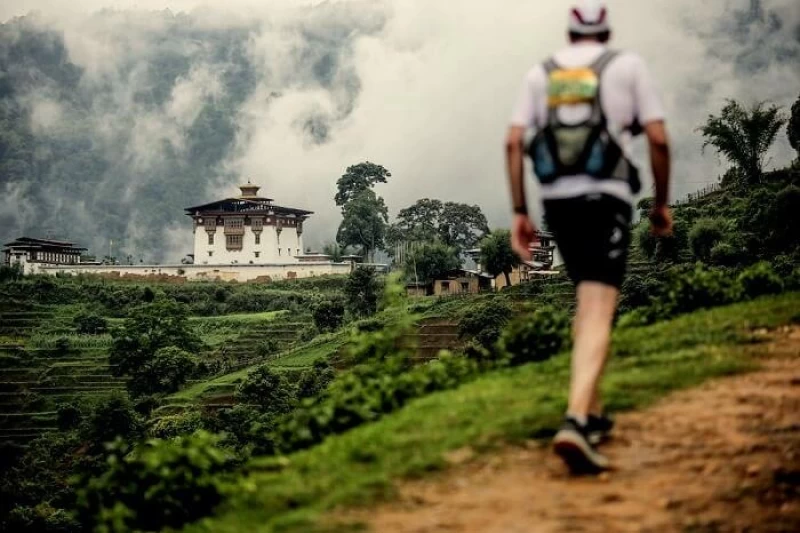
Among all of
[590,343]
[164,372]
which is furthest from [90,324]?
[590,343]

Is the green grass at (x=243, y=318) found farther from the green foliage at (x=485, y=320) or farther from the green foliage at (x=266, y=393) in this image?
the green foliage at (x=485, y=320)

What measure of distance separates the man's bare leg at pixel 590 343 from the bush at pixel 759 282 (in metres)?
3.41

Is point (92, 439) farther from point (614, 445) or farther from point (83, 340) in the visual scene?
point (614, 445)

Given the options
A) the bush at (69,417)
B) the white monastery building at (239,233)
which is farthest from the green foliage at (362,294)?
→ the white monastery building at (239,233)

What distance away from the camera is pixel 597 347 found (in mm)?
4586

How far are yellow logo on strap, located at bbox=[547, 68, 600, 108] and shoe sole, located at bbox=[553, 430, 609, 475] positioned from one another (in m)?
1.36

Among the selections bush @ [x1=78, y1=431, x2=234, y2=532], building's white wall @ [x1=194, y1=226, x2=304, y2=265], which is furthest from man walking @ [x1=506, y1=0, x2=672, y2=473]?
building's white wall @ [x1=194, y1=226, x2=304, y2=265]

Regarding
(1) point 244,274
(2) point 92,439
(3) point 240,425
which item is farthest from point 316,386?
(1) point 244,274

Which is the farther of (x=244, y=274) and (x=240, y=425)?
(x=244, y=274)

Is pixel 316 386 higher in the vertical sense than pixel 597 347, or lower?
lower

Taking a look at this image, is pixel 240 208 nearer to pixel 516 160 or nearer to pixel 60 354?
pixel 60 354

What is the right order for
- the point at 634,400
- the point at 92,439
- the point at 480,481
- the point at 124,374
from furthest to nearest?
the point at 124,374 → the point at 92,439 → the point at 634,400 → the point at 480,481

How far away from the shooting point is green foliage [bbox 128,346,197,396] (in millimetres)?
59156

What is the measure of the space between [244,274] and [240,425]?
37.4 meters
